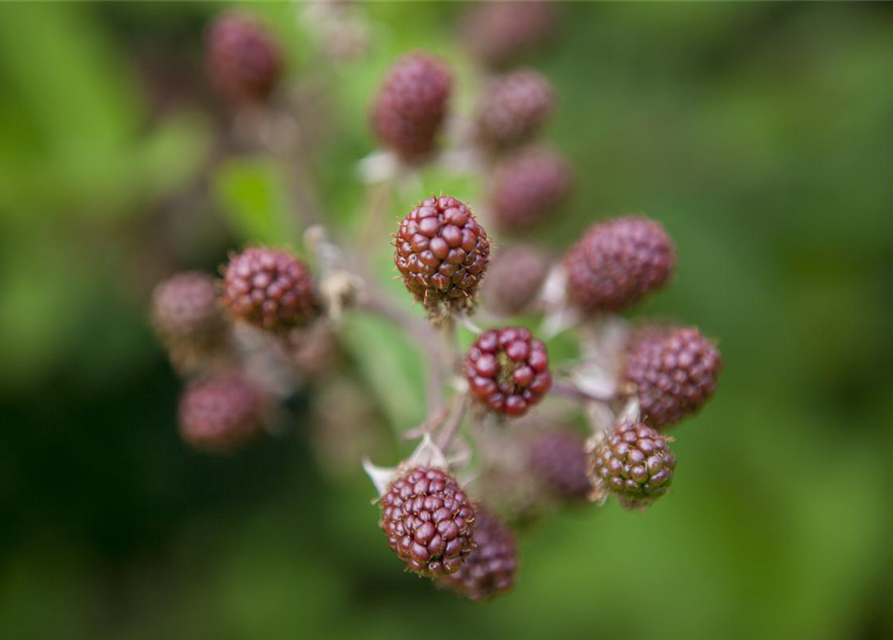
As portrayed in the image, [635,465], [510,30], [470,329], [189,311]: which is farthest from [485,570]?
[510,30]

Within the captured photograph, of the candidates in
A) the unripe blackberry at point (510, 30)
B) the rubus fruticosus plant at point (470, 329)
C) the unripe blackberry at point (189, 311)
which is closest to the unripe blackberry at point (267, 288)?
the rubus fruticosus plant at point (470, 329)

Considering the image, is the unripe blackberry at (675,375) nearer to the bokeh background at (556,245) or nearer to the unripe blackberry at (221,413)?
the unripe blackberry at (221,413)

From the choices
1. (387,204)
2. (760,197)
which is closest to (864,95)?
(760,197)

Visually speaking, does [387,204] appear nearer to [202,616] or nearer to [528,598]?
[528,598]

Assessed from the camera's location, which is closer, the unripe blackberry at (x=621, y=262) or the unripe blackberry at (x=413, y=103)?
the unripe blackberry at (x=621, y=262)

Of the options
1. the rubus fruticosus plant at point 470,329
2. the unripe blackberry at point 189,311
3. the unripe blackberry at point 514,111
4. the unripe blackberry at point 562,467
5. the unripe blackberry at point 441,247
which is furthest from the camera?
the unripe blackberry at point 514,111

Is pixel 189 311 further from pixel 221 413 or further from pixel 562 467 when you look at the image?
pixel 562 467

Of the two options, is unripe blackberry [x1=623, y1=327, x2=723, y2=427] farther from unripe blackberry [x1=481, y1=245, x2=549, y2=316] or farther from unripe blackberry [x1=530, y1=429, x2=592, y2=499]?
unripe blackberry [x1=481, y1=245, x2=549, y2=316]

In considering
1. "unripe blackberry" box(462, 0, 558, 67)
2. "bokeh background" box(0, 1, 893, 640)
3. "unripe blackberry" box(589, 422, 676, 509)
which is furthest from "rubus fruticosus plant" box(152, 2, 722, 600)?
"bokeh background" box(0, 1, 893, 640)

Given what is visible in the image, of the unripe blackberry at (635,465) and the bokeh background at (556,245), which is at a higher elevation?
the bokeh background at (556,245)

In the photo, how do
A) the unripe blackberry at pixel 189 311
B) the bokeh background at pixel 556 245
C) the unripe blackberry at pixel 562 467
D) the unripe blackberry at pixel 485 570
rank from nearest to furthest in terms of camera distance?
the unripe blackberry at pixel 485 570 → the unripe blackberry at pixel 562 467 → the unripe blackberry at pixel 189 311 → the bokeh background at pixel 556 245
